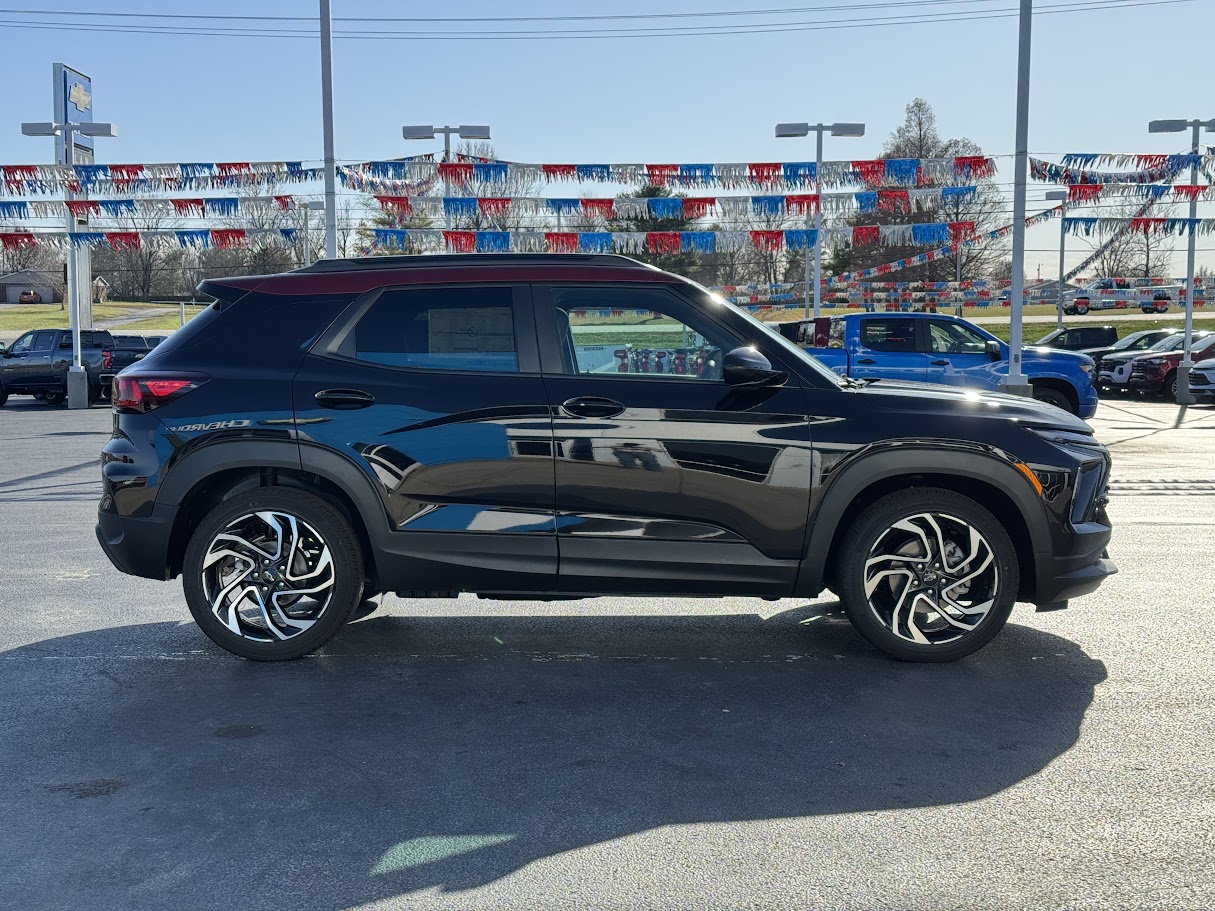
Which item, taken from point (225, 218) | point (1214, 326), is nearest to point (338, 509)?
point (225, 218)

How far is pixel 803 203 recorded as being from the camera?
2236 cm

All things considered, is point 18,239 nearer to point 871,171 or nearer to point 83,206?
point 83,206

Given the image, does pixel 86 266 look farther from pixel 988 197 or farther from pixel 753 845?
pixel 753 845

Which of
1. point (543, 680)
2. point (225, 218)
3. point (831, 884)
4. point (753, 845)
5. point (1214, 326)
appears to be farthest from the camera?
point (1214, 326)

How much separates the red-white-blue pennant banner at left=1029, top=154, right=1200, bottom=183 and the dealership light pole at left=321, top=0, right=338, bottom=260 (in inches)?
478

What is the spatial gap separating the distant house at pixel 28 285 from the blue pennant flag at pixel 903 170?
90.4 m

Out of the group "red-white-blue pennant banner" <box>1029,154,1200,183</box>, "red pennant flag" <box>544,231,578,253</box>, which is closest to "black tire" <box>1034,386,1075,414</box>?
"red-white-blue pennant banner" <box>1029,154,1200,183</box>

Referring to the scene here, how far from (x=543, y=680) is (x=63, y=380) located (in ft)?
79.8

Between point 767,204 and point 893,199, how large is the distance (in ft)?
7.83

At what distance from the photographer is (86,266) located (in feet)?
118

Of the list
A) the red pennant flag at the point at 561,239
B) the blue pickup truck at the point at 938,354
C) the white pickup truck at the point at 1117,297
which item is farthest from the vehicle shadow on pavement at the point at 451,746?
the white pickup truck at the point at 1117,297

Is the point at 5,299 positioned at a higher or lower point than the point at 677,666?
higher

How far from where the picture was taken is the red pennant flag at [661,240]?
76.1 feet

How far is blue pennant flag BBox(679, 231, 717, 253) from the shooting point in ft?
75.2
